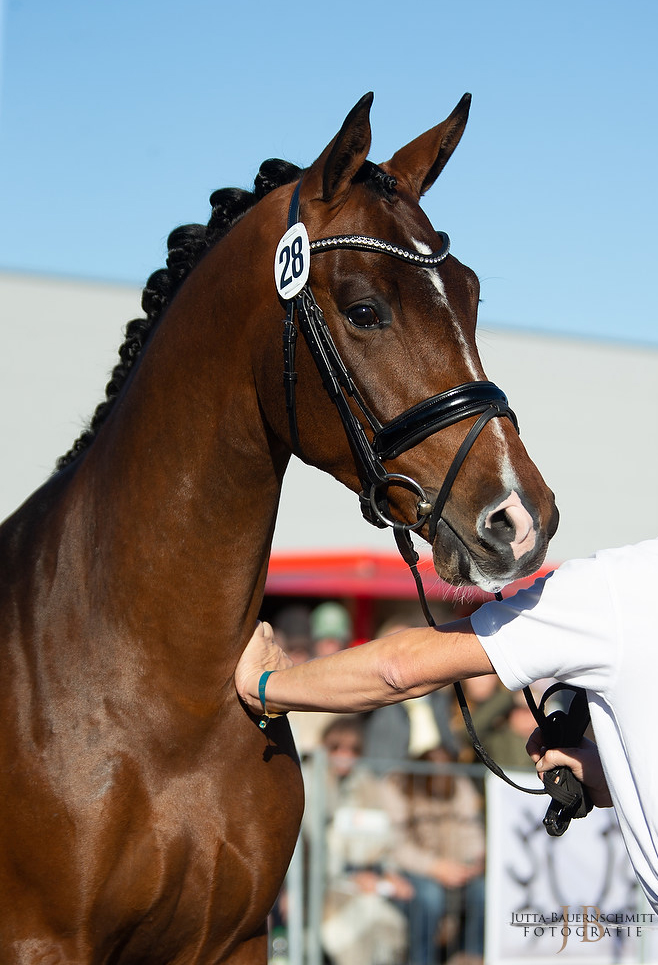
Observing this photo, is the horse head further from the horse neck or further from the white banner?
the white banner

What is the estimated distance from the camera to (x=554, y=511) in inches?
85.5

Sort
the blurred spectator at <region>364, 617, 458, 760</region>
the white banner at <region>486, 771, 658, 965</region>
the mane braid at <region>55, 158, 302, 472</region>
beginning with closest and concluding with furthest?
the mane braid at <region>55, 158, 302, 472</region>
the white banner at <region>486, 771, 658, 965</region>
the blurred spectator at <region>364, 617, 458, 760</region>

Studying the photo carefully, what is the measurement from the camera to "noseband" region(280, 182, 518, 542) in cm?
227

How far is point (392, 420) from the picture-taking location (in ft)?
7.75

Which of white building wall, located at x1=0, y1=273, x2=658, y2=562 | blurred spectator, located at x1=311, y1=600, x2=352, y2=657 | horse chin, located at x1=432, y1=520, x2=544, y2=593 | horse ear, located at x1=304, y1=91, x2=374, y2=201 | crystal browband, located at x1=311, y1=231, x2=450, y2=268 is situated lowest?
horse chin, located at x1=432, y1=520, x2=544, y2=593

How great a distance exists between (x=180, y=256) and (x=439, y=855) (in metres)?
4.68

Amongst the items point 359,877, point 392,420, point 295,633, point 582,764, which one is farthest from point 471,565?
point 295,633

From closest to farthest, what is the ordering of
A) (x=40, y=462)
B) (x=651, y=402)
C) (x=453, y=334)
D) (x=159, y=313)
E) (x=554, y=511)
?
1. (x=554, y=511)
2. (x=453, y=334)
3. (x=159, y=313)
4. (x=40, y=462)
5. (x=651, y=402)

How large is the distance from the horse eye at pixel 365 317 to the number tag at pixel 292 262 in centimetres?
16

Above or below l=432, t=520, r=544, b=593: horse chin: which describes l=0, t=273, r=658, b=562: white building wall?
above

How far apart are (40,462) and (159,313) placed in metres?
9.49

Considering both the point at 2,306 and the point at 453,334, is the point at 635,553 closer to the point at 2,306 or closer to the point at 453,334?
the point at 453,334

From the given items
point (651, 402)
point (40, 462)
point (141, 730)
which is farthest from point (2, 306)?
point (141, 730)

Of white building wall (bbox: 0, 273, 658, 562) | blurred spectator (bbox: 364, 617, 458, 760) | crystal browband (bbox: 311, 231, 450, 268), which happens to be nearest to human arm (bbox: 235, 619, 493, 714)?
crystal browband (bbox: 311, 231, 450, 268)
